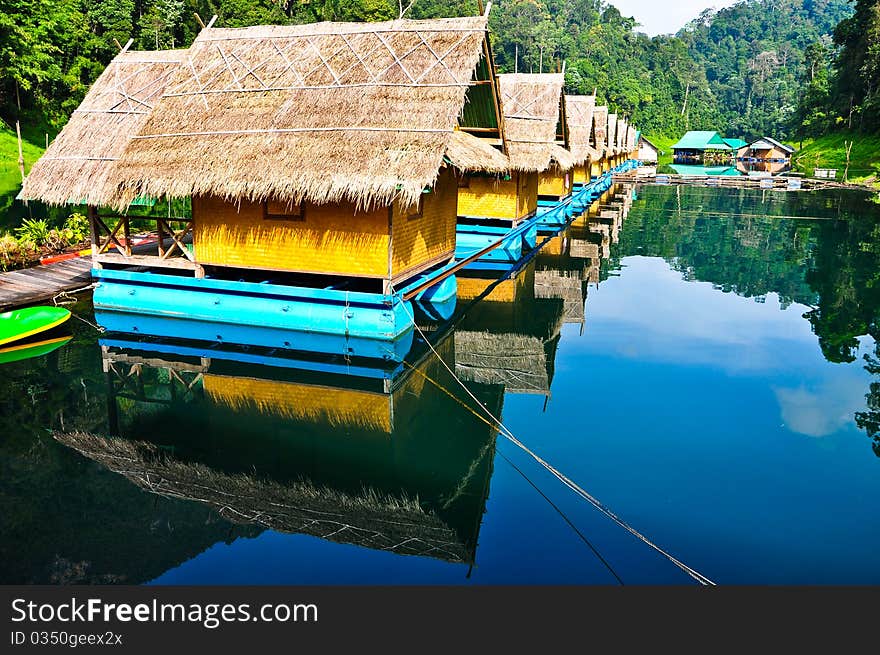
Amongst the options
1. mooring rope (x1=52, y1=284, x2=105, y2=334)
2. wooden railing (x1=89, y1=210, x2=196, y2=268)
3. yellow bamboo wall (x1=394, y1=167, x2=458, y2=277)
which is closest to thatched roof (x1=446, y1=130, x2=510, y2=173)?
yellow bamboo wall (x1=394, y1=167, x2=458, y2=277)

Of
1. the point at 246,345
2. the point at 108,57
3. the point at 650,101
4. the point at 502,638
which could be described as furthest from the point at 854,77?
the point at 502,638

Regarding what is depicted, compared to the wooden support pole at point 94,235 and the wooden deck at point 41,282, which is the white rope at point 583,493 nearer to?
the wooden support pole at point 94,235

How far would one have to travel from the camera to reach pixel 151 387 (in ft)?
33.0

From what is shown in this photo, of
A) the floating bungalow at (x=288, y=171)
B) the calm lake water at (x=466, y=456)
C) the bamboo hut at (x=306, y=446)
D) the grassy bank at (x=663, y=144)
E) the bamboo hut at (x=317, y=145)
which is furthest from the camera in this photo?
the grassy bank at (x=663, y=144)

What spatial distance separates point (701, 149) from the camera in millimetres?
79125

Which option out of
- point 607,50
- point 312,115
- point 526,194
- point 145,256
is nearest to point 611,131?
point 526,194

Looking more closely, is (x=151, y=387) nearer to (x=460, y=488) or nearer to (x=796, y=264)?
(x=460, y=488)

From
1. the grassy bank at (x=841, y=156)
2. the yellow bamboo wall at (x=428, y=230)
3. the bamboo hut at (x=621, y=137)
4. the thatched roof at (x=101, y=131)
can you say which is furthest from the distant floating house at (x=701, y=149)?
the thatched roof at (x=101, y=131)

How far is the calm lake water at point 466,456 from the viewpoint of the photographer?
6031 millimetres

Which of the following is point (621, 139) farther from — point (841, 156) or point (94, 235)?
point (94, 235)

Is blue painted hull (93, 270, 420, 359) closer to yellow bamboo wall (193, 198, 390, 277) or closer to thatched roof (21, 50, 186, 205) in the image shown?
yellow bamboo wall (193, 198, 390, 277)

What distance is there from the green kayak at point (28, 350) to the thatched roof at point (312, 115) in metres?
2.74

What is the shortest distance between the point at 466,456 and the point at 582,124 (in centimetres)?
2844
